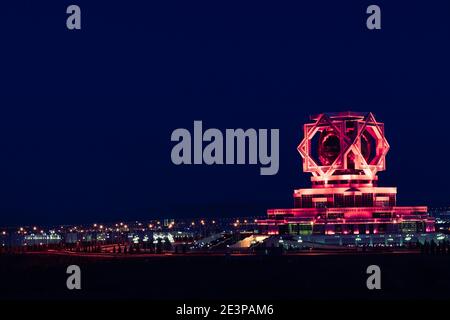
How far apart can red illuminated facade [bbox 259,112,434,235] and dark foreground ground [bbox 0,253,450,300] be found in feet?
167

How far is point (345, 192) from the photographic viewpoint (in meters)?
165

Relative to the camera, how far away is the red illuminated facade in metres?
158

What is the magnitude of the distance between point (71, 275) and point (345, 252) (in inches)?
1322

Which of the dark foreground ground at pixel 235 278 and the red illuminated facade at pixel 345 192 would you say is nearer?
the dark foreground ground at pixel 235 278

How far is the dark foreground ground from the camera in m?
83.9

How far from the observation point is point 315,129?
172 meters

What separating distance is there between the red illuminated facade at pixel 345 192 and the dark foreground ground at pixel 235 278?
51047 mm

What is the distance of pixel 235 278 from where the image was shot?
3654 inches

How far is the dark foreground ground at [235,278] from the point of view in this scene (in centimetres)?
8394

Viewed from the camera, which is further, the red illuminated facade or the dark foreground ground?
the red illuminated facade

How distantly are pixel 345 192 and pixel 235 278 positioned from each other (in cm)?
7474

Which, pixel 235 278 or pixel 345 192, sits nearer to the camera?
pixel 235 278
